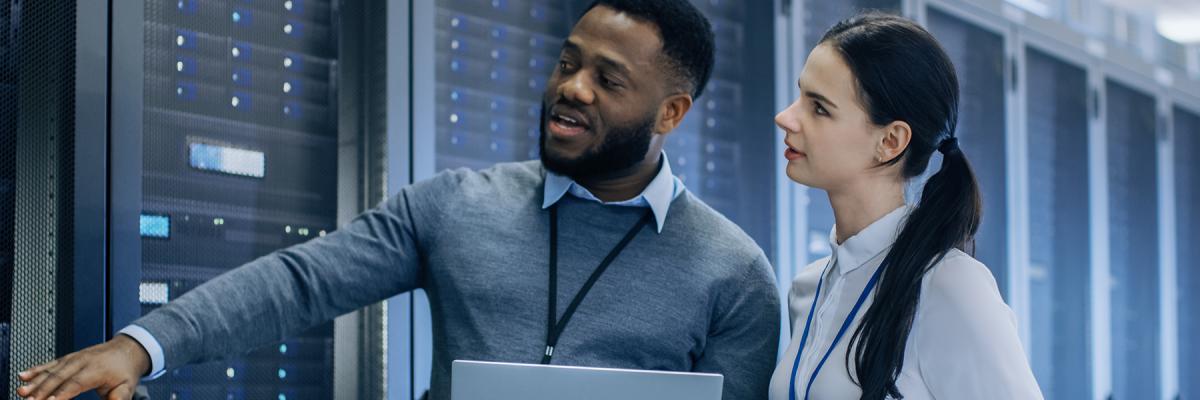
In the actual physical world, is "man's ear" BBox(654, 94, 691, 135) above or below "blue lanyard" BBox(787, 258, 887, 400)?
above

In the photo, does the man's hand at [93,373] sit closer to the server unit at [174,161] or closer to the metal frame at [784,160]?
the server unit at [174,161]

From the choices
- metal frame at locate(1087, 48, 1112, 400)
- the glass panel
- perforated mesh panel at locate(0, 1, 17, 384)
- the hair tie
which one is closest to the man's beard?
the hair tie

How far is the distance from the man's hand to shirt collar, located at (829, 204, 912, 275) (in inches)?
38.9

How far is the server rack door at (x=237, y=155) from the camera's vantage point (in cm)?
210

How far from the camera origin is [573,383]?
137cm

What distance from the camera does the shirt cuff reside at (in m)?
1.49

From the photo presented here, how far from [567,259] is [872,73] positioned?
1.91 ft

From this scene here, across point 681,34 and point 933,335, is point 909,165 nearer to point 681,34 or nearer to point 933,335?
point 933,335

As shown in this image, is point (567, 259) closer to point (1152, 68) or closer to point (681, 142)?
point (681, 142)

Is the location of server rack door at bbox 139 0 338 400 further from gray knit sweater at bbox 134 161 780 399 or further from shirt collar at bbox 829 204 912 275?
shirt collar at bbox 829 204 912 275

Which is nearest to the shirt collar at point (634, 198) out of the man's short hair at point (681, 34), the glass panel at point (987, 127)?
the man's short hair at point (681, 34)

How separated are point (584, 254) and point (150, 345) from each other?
703 millimetres

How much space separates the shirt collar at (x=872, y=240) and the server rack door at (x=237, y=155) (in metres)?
1.17

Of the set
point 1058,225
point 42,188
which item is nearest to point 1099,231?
point 1058,225
